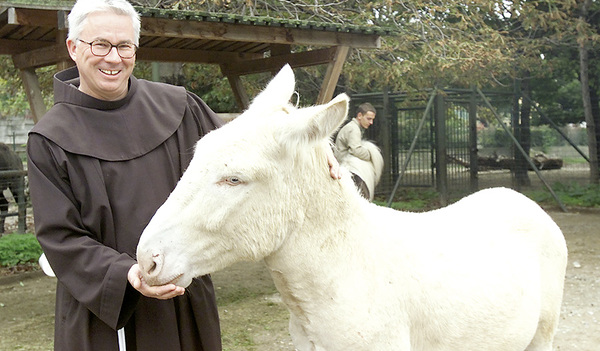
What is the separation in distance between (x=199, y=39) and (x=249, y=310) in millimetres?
3018

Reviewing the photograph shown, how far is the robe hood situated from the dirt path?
10.6ft

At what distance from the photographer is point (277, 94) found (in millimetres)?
2309

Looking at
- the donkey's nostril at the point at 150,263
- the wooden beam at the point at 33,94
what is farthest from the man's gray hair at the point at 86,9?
the wooden beam at the point at 33,94

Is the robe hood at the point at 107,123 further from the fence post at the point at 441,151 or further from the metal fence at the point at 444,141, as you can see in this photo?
the fence post at the point at 441,151

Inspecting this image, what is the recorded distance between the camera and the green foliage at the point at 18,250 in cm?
826

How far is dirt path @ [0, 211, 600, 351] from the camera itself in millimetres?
5336

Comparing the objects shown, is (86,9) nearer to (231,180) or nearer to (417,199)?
(231,180)

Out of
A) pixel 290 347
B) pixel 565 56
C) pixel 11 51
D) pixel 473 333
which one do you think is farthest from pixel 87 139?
pixel 565 56

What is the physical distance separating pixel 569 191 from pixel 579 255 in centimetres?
559

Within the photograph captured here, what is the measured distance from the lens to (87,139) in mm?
2203

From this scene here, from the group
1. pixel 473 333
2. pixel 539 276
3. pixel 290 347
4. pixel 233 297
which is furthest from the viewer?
pixel 233 297

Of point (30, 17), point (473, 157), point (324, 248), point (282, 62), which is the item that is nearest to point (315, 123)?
point (324, 248)

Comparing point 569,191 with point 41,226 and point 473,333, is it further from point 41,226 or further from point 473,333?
point 41,226

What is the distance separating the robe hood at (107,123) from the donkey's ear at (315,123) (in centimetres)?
60
